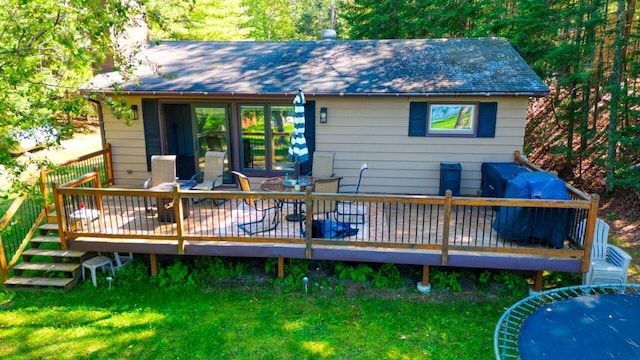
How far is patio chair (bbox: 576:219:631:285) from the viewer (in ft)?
18.4

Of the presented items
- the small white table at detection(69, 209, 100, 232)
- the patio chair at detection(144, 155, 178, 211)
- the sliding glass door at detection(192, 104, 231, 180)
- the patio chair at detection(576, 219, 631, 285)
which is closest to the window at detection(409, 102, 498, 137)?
the patio chair at detection(576, 219, 631, 285)

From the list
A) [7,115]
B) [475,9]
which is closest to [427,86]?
[7,115]

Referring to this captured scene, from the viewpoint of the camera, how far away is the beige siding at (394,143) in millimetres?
8008

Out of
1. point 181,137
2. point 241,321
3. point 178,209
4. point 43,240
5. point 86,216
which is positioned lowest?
point 241,321

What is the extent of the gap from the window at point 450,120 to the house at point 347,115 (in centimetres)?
2

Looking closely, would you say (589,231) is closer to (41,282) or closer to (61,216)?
(61,216)

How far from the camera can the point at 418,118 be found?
8.08 metres

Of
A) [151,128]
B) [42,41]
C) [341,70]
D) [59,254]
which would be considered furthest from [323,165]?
[42,41]

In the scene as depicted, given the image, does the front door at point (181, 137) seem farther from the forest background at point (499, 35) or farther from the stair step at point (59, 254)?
the stair step at point (59, 254)

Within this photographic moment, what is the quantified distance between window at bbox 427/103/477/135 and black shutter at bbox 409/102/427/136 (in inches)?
3.9

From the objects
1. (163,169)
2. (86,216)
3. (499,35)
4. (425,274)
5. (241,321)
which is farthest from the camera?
(499,35)

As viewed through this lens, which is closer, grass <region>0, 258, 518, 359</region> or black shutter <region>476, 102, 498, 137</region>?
grass <region>0, 258, 518, 359</region>

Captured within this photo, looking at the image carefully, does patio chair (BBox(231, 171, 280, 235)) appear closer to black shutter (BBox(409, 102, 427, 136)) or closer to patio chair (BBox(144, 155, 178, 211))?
patio chair (BBox(144, 155, 178, 211))

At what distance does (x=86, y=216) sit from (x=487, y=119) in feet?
22.9
